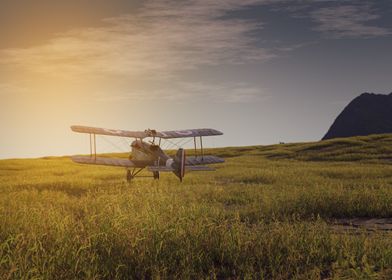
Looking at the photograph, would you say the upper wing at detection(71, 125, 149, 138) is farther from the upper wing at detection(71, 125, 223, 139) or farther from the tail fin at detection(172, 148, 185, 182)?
the tail fin at detection(172, 148, 185, 182)

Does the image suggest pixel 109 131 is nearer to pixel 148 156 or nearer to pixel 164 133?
pixel 148 156

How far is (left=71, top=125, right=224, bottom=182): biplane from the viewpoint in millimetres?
24312

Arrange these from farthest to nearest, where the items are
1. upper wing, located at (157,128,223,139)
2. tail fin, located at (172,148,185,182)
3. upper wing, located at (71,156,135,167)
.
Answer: upper wing, located at (157,128,223,139) < upper wing, located at (71,156,135,167) < tail fin, located at (172,148,185,182)

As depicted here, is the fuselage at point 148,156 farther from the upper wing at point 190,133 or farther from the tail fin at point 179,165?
the tail fin at point 179,165

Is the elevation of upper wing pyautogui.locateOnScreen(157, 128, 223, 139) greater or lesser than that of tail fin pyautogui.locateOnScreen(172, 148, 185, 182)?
greater

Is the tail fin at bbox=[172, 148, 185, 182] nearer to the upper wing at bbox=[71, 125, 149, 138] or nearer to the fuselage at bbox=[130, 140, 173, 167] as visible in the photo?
the fuselage at bbox=[130, 140, 173, 167]

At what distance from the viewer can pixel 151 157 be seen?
2695cm

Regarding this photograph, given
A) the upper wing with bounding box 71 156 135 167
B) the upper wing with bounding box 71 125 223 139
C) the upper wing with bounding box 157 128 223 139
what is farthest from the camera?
the upper wing with bounding box 157 128 223 139

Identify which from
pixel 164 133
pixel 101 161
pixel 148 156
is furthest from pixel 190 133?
pixel 101 161

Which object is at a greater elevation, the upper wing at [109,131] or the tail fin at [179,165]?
the upper wing at [109,131]

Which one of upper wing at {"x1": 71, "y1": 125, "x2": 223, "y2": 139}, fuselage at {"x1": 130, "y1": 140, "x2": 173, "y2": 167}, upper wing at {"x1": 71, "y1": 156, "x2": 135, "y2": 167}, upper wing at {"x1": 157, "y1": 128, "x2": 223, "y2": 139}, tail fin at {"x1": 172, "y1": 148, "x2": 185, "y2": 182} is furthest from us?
upper wing at {"x1": 157, "y1": 128, "x2": 223, "y2": 139}

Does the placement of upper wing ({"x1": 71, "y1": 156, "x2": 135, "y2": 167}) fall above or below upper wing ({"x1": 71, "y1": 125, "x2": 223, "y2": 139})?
below

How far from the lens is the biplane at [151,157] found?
79.8ft

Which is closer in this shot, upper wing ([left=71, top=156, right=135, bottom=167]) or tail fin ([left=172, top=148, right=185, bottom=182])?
tail fin ([left=172, top=148, right=185, bottom=182])
